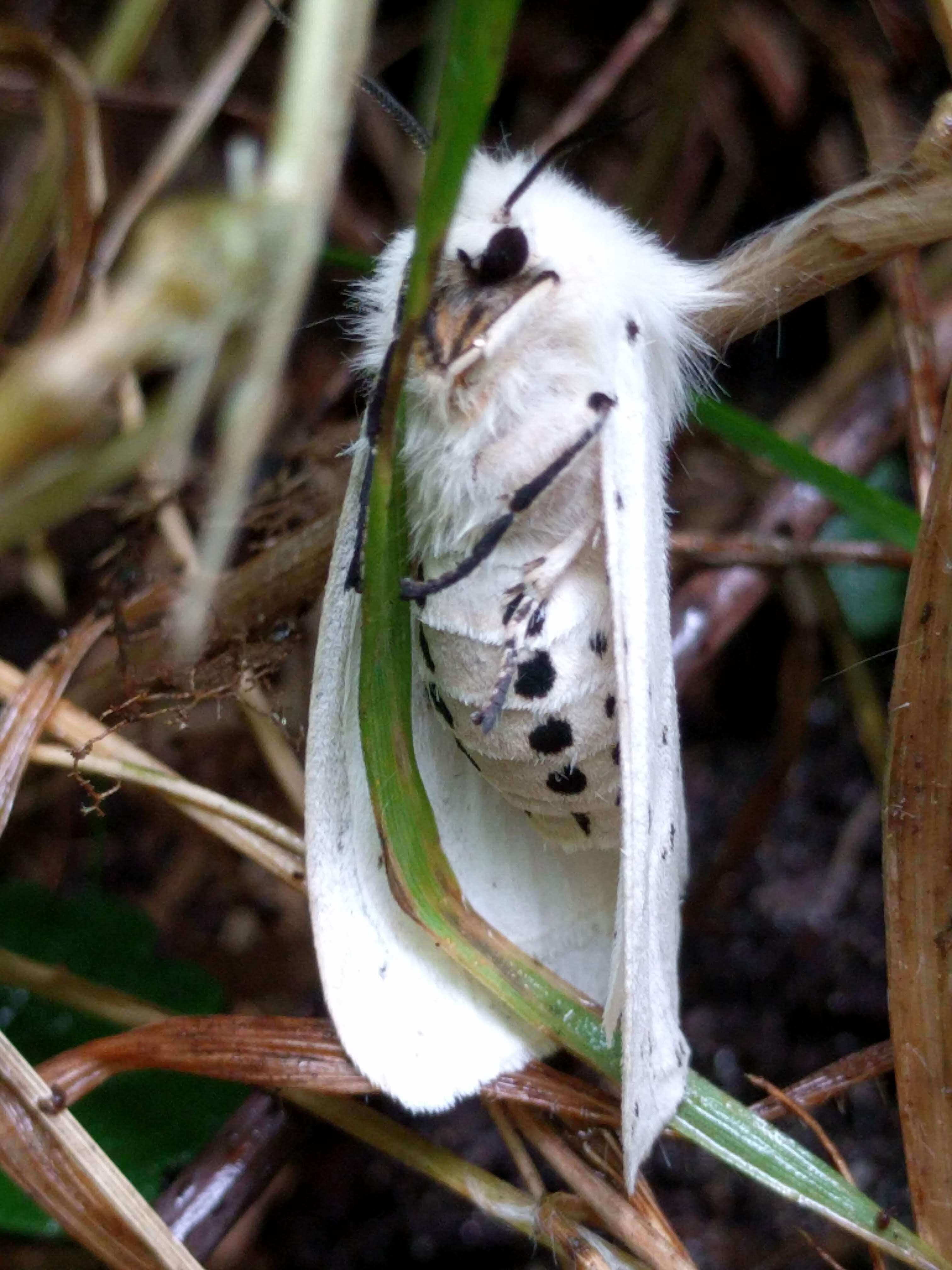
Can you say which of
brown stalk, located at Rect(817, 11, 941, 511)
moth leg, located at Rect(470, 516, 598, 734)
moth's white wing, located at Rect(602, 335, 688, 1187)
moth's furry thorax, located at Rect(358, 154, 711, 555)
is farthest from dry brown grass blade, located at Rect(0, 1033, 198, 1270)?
brown stalk, located at Rect(817, 11, 941, 511)

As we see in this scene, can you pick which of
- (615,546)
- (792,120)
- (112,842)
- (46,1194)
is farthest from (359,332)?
(792,120)

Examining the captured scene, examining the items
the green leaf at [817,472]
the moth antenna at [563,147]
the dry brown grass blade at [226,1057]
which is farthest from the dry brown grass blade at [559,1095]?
the moth antenna at [563,147]

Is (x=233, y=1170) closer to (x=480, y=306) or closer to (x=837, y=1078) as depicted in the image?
(x=837, y=1078)

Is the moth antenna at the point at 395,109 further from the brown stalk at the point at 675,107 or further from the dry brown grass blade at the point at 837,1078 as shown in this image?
the dry brown grass blade at the point at 837,1078

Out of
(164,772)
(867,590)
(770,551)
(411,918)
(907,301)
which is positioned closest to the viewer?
(411,918)

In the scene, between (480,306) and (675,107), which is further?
(675,107)

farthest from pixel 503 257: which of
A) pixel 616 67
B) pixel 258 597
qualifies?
pixel 616 67

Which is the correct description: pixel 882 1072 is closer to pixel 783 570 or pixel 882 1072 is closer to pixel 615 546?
pixel 615 546
